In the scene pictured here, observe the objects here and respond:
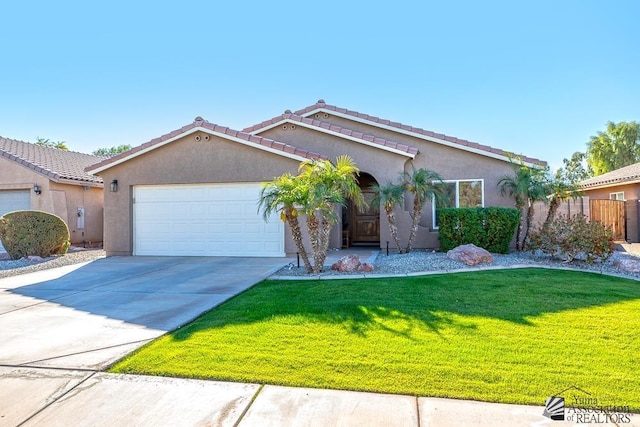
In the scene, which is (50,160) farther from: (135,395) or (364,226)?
(135,395)

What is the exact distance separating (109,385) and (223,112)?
16.5m

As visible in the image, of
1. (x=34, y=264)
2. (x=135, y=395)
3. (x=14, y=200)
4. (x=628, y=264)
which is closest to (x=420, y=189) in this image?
(x=628, y=264)

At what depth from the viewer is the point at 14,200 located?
1792 cm

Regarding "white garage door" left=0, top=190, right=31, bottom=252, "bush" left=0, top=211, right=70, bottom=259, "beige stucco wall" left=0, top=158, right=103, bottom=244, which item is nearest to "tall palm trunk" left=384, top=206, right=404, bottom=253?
"bush" left=0, top=211, right=70, bottom=259

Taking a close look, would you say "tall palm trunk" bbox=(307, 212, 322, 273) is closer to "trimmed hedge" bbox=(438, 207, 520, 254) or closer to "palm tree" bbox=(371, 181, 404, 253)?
"palm tree" bbox=(371, 181, 404, 253)

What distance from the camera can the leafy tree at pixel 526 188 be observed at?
40.9 ft

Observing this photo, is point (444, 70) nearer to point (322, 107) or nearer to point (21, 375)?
point (322, 107)

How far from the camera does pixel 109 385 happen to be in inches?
148

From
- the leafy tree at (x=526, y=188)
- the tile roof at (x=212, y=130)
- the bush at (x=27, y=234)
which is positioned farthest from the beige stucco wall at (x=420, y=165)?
the bush at (x=27, y=234)

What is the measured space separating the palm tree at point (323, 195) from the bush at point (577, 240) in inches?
209

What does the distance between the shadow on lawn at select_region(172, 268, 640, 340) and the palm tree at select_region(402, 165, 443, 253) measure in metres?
3.97

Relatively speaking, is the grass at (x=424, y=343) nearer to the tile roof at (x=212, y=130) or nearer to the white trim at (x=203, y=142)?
the white trim at (x=203, y=142)

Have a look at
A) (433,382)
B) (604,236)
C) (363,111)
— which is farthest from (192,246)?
(604,236)

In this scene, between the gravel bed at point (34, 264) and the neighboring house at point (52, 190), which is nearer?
the gravel bed at point (34, 264)
